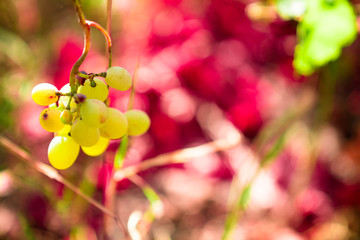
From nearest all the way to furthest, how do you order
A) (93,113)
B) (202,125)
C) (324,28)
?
(93,113), (324,28), (202,125)

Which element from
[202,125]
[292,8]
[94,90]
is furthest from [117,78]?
[202,125]

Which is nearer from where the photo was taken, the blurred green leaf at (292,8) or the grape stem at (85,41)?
the grape stem at (85,41)

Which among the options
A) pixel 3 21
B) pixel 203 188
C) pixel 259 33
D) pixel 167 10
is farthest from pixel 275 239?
pixel 3 21

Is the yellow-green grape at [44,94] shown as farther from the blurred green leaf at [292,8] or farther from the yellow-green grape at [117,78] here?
A: the blurred green leaf at [292,8]

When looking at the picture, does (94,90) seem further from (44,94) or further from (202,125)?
(202,125)

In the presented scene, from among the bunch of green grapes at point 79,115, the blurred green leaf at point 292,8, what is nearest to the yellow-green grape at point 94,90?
the bunch of green grapes at point 79,115

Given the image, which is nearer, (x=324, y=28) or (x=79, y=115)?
(x=79, y=115)

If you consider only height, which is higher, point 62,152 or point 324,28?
point 324,28

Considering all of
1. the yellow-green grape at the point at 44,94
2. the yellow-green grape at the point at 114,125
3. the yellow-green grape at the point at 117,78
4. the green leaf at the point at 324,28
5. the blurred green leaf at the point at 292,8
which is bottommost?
the yellow-green grape at the point at 114,125
